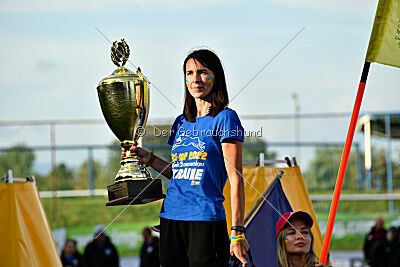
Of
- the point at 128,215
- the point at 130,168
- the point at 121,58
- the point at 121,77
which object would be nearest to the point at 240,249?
the point at 130,168

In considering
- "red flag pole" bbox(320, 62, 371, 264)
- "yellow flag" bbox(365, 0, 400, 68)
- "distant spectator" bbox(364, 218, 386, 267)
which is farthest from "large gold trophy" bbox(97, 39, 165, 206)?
"distant spectator" bbox(364, 218, 386, 267)

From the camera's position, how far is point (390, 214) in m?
10.8

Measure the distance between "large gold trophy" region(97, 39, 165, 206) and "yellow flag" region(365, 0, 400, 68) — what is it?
116cm

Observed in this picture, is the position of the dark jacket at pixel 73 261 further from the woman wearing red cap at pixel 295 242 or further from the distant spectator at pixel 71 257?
the woman wearing red cap at pixel 295 242

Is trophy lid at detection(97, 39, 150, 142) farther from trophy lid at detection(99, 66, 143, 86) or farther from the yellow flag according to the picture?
the yellow flag

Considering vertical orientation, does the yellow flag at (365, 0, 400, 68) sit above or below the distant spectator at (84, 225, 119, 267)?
above

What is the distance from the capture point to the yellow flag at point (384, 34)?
120 inches

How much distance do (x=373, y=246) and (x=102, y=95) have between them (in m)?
7.23

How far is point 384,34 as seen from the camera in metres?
3.04

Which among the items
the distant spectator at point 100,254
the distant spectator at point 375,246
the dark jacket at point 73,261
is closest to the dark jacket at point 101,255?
the distant spectator at point 100,254

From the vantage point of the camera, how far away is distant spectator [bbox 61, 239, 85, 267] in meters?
8.52

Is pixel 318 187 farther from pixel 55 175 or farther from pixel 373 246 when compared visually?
pixel 55 175

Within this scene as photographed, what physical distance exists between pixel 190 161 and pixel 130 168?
492 mm

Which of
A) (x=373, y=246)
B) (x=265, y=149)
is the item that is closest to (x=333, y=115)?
(x=265, y=149)
